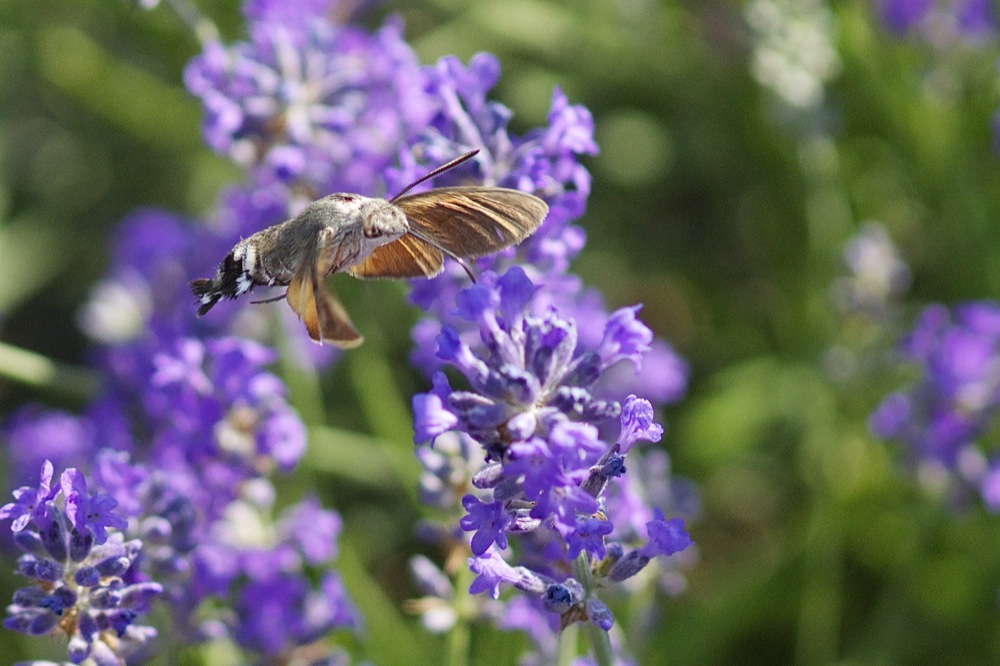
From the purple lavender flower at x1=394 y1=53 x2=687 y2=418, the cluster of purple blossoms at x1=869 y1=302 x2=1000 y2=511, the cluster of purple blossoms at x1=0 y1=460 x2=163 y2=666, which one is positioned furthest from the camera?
the cluster of purple blossoms at x1=869 y1=302 x2=1000 y2=511

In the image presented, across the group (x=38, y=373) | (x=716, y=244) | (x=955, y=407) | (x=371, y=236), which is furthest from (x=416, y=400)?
(x=716, y=244)

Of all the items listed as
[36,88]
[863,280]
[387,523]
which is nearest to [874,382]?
[863,280]

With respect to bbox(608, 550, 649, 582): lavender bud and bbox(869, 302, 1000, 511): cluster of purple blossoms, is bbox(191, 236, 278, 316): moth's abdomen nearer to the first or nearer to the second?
bbox(608, 550, 649, 582): lavender bud

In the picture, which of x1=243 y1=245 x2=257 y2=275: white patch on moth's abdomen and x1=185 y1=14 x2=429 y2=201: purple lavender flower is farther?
x1=185 y1=14 x2=429 y2=201: purple lavender flower

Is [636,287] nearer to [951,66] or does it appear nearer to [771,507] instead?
[771,507]

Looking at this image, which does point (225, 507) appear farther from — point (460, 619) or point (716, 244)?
point (716, 244)

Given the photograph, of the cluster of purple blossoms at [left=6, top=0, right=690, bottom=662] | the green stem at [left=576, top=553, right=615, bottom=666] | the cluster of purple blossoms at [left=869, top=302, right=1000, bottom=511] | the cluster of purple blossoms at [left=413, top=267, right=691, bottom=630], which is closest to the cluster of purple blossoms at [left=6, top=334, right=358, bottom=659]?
the cluster of purple blossoms at [left=6, top=0, right=690, bottom=662]
